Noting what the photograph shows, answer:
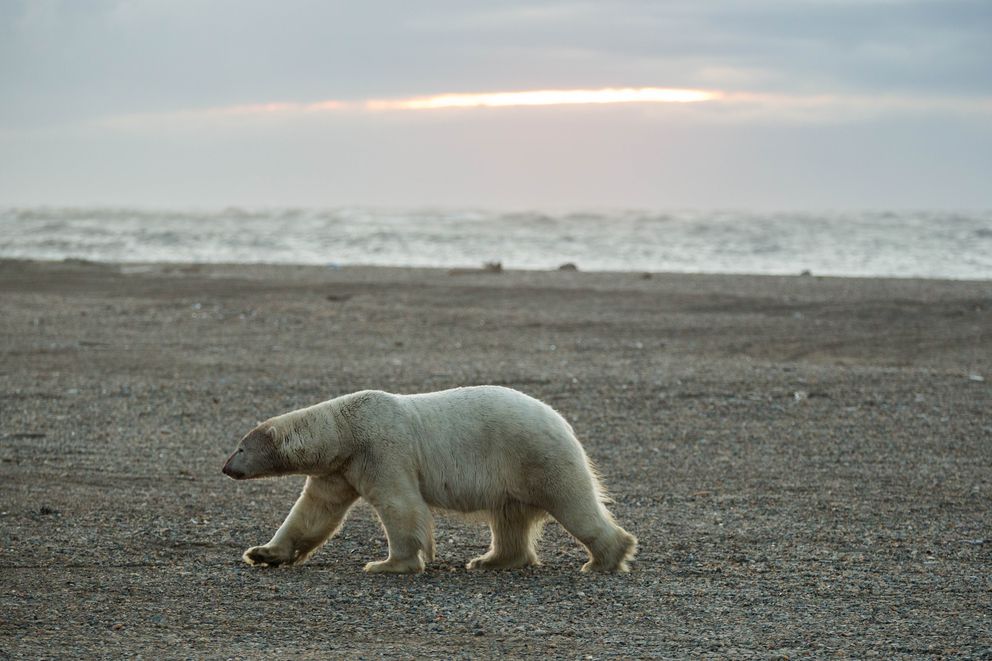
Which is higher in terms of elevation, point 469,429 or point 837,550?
point 469,429

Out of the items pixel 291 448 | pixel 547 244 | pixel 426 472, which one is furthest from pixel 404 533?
pixel 547 244

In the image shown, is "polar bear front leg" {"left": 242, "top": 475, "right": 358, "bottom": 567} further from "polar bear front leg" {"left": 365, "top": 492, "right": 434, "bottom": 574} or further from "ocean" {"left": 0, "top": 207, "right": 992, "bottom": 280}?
"ocean" {"left": 0, "top": 207, "right": 992, "bottom": 280}

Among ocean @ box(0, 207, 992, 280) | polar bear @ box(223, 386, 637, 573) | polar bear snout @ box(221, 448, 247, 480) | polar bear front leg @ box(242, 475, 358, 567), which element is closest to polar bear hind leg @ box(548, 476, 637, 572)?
polar bear @ box(223, 386, 637, 573)

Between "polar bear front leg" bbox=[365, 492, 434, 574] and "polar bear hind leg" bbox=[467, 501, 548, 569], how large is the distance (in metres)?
0.45

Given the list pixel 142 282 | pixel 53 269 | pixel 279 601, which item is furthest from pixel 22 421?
pixel 53 269

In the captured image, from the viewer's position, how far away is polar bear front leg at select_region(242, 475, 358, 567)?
6.48 metres

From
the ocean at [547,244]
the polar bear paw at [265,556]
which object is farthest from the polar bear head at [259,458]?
the ocean at [547,244]

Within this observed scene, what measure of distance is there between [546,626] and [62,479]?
15.4 feet

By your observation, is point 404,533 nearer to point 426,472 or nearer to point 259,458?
point 426,472

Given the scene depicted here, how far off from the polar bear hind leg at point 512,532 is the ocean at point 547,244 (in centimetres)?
2423

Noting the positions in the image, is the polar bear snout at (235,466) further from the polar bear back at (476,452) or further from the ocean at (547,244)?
the ocean at (547,244)

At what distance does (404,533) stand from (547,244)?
39.5m

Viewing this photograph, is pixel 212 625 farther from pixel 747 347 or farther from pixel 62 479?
pixel 747 347

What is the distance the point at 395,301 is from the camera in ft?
66.8
